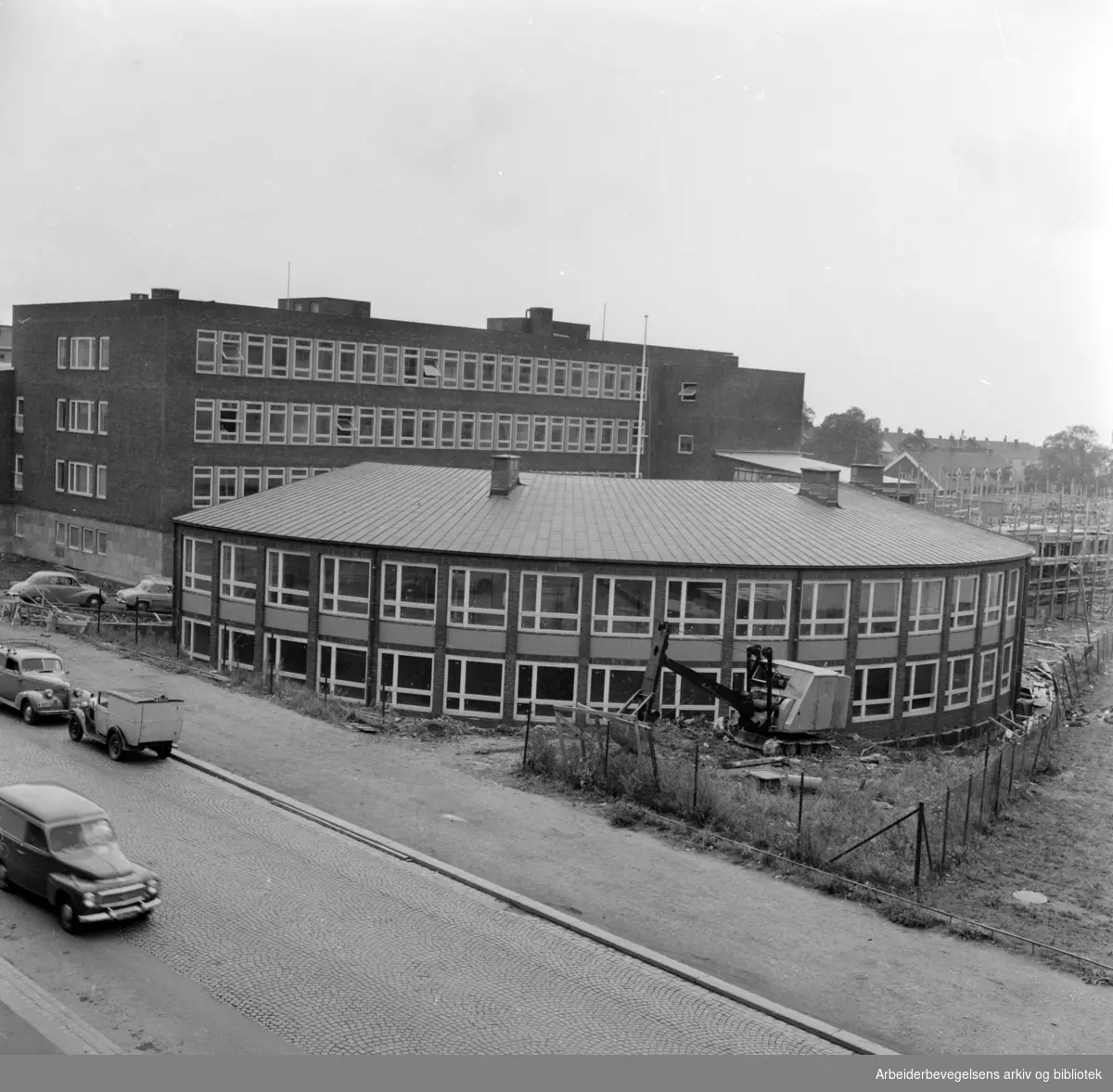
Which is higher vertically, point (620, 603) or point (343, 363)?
→ point (343, 363)

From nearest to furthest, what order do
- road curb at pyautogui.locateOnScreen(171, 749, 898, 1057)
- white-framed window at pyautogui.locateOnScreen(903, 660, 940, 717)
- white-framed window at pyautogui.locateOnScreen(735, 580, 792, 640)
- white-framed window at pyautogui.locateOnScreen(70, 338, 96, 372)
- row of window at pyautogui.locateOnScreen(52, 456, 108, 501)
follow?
road curb at pyautogui.locateOnScreen(171, 749, 898, 1057) → white-framed window at pyautogui.locateOnScreen(735, 580, 792, 640) → white-framed window at pyautogui.locateOnScreen(903, 660, 940, 717) → row of window at pyautogui.locateOnScreen(52, 456, 108, 501) → white-framed window at pyautogui.locateOnScreen(70, 338, 96, 372)

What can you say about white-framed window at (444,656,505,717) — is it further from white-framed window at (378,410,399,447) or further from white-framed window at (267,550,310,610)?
white-framed window at (378,410,399,447)

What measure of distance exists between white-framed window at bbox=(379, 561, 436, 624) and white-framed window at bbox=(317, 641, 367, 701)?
1.60 meters

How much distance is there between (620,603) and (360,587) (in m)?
7.96

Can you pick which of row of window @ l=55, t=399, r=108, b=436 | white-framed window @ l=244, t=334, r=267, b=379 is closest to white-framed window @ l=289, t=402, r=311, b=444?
white-framed window @ l=244, t=334, r=267, b=379

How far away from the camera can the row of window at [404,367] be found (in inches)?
2611

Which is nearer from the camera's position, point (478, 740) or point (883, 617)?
point (478, 740)

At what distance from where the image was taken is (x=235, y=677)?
3669cm

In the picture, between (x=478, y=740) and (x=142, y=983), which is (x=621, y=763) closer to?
(x=478, y=740)

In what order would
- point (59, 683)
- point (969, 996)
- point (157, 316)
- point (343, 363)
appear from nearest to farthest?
point (969, 996) → point (59, 683) → point (157, 316) → point (343, 363)

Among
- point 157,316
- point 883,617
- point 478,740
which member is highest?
point 157,316

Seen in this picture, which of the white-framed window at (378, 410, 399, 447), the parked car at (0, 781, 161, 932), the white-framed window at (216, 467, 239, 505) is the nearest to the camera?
the parked car at (0, 781, 161, 932)

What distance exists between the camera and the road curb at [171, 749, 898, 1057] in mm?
15461

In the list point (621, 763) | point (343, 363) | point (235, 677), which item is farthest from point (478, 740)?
point (343, 363)
